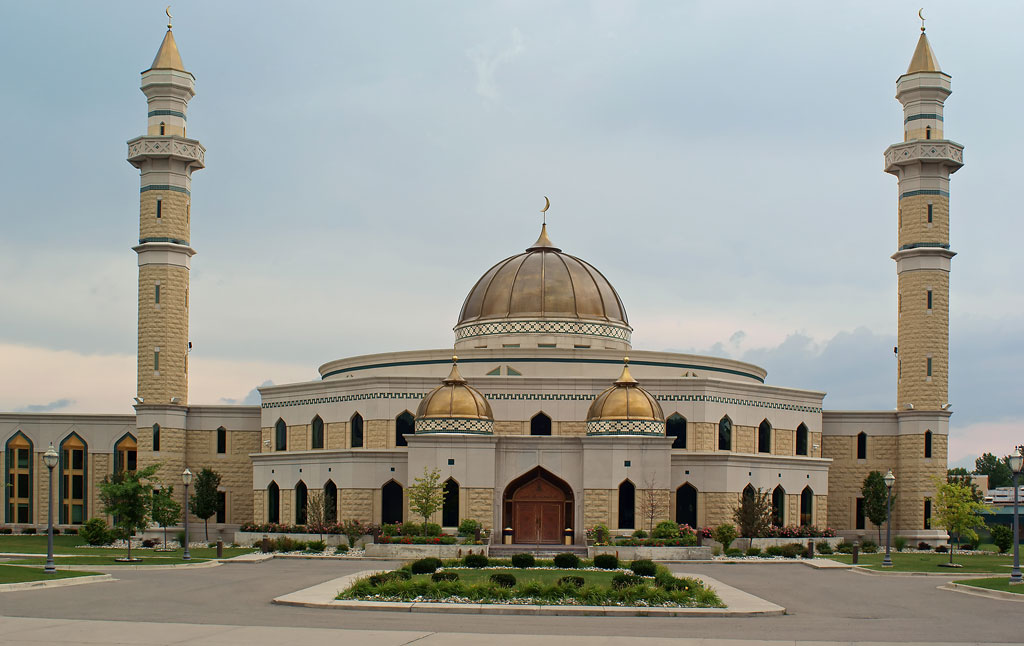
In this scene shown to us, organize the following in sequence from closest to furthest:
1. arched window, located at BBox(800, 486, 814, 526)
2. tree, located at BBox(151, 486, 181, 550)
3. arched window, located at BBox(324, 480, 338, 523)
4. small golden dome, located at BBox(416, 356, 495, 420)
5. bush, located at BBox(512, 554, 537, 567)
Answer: bush, located at BBox(512, 554, 537, 567)
tree, located at BBox(151, 486, 181, 550)
small golden dome, located at BBox(416, 356, 495, 420)
arched window, located at BBox(324, 480, 338, 523)
arched window, located at BBox(800, 486, 814, 526)

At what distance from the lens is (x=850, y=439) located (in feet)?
177

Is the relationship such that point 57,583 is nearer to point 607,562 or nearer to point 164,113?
point 607,562

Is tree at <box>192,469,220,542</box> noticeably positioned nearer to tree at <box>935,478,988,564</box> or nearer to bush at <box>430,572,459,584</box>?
bush at <box>430,572,459,584</box>

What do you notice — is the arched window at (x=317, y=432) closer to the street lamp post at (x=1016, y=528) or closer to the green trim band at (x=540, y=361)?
the green trim band at (x=540, y=361)

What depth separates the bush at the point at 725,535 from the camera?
146 feet

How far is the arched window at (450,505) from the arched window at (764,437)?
1316cm

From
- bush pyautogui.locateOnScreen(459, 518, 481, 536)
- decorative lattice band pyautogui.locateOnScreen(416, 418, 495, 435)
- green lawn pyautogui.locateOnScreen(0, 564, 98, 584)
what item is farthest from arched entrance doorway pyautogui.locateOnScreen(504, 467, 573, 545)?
green lawn pyautogui.locateOnScreen(0, 564, 98, 584)

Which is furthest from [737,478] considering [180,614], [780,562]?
[180,614]

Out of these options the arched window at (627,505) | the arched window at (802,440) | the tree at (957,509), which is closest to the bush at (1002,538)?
the tree at (957,509)

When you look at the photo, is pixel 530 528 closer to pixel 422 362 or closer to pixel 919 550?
pixel 422 362

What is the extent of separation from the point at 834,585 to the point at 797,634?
11.4 meters

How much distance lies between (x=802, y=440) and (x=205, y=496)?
82.6 feet

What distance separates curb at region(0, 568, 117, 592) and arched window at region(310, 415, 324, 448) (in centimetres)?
1861

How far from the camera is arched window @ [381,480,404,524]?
47938mm
